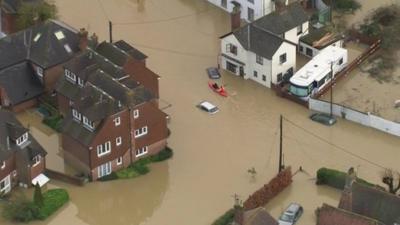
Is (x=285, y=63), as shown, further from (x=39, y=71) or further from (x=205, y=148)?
(x=39, y=71)

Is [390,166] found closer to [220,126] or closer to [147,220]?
[220,126]

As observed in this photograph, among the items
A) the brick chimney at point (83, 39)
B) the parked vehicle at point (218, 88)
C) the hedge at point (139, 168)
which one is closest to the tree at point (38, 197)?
the hedge at point (139, 168)

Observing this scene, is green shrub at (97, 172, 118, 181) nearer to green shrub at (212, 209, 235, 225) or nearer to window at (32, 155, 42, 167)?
window at (32, 155, 42, 167)

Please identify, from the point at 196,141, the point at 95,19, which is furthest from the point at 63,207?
the point at 95,19

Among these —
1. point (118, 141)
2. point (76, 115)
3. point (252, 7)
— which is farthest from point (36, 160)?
point (252, 7)

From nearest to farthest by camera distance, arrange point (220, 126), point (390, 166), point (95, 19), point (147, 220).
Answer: point (147, 220) < point (390, 166) < point (220, 126) < point (95, 19)

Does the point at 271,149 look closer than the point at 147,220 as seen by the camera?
No
